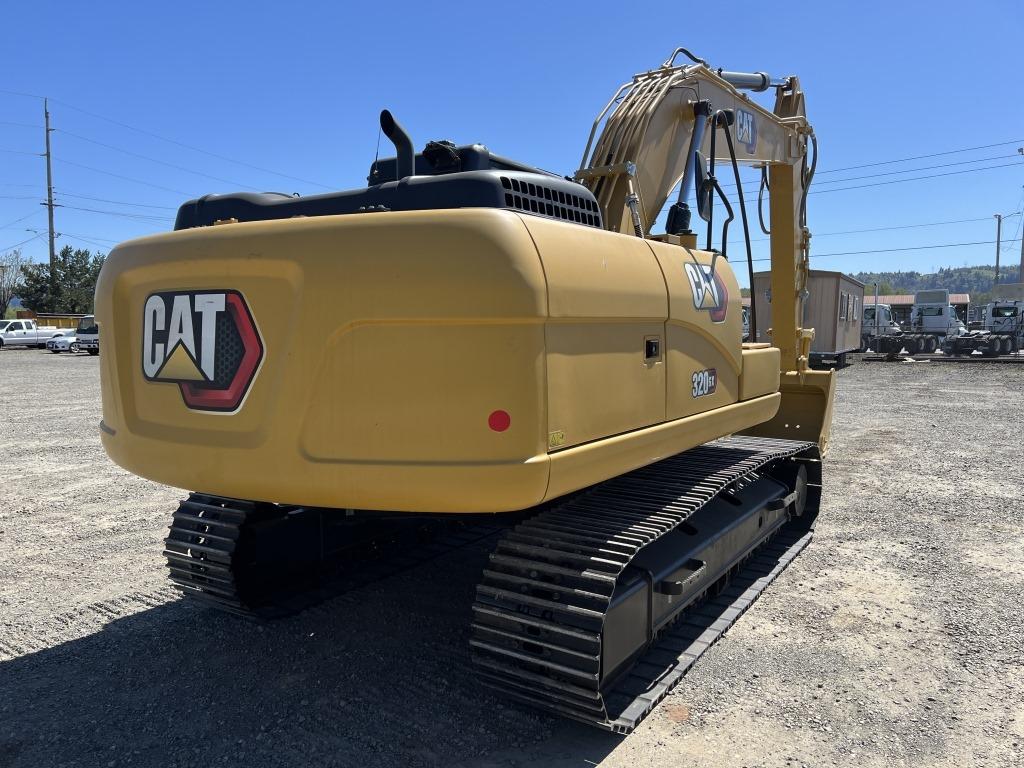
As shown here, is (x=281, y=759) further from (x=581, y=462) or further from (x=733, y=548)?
(x=733, y=548)

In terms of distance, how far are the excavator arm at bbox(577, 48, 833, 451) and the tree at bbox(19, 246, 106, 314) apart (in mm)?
55340

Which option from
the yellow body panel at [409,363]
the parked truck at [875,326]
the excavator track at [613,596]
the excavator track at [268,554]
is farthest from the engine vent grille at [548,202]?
the parked truck at [875,326]

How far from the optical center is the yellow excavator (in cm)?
251

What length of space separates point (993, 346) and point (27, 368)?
113 ft

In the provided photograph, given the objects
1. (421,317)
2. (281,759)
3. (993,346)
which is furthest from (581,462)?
(993,346)

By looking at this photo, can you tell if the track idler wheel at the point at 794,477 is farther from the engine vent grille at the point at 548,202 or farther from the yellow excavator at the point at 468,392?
the engine vent grille at the point at 548,202

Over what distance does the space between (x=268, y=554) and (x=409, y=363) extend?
204 centimetres

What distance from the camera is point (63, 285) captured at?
5447cm

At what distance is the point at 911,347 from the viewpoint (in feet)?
107

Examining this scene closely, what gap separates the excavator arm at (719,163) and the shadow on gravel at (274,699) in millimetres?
2420

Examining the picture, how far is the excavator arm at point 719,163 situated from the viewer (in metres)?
4.32

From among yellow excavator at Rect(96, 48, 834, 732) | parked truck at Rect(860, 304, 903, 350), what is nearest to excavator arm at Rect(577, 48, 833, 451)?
yellow excavator at Rect(96, 48, 834, 732)

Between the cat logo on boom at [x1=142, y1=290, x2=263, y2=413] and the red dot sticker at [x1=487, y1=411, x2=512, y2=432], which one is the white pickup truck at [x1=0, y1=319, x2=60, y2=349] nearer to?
the cat logo on boom at [x1=142, y1=290, x2=263, y2=413]

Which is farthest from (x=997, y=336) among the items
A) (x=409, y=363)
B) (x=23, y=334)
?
(x=23, y=334)
